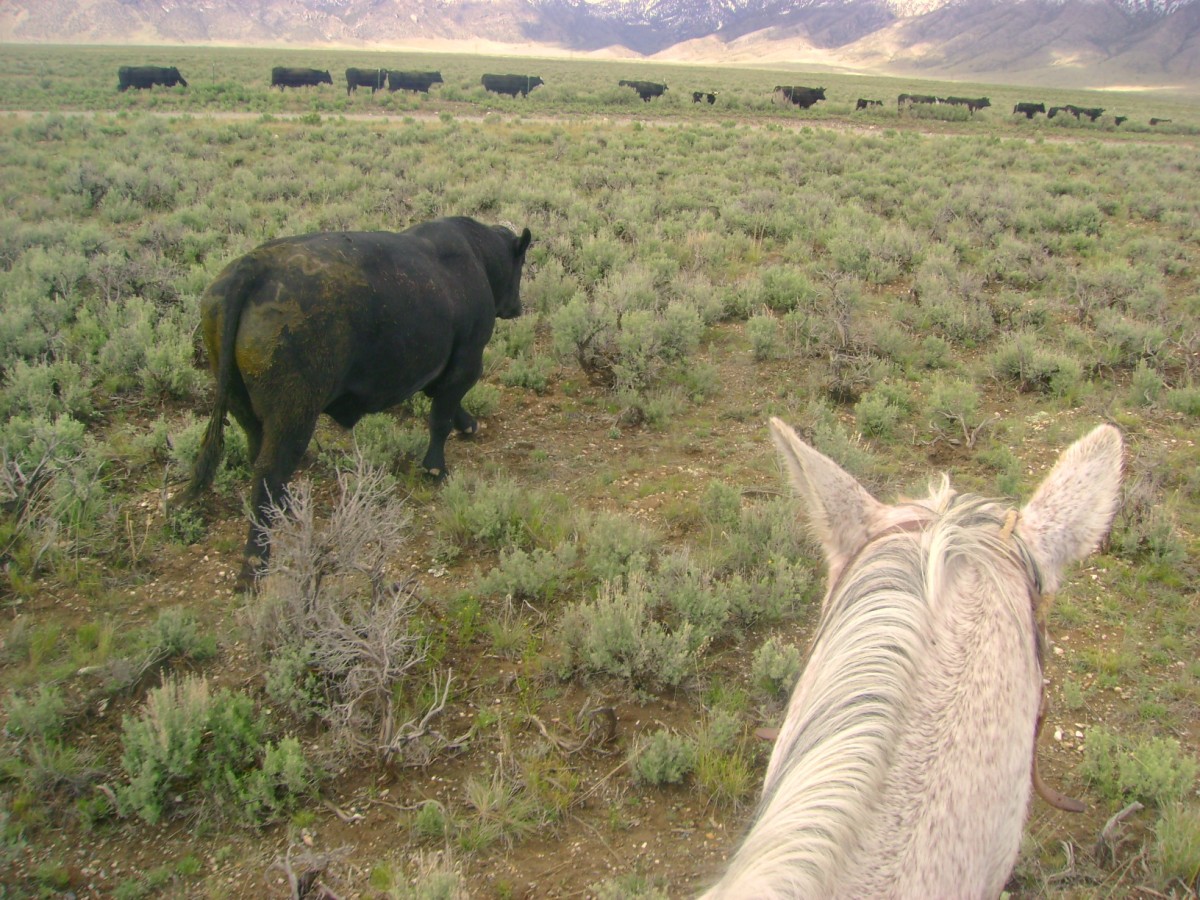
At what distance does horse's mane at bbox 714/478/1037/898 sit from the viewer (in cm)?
119

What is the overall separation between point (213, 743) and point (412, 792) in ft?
2.87

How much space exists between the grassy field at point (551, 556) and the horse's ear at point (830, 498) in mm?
1583

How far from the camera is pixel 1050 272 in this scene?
31.8ft

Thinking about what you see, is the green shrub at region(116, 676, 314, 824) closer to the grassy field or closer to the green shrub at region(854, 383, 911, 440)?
the grassy field

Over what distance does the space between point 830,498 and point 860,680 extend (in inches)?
20.6

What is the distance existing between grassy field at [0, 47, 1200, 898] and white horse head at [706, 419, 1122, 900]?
5.02 ft

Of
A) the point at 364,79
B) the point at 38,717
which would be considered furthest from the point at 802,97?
the point at 38,717

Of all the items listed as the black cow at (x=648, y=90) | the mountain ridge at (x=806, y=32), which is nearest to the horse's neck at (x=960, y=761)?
the black cow at (x=648, y=90)

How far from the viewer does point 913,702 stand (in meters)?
1.36

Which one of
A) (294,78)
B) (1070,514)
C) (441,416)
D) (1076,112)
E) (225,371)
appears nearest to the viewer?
(1070,514)

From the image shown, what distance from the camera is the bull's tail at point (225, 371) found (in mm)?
3750

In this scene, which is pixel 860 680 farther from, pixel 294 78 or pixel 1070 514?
pixel 294 78

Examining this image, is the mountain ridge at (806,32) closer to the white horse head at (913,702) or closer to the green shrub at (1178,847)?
the white horse head at (913,702)

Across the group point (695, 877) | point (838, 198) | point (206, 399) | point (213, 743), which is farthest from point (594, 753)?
point (838, 198)
